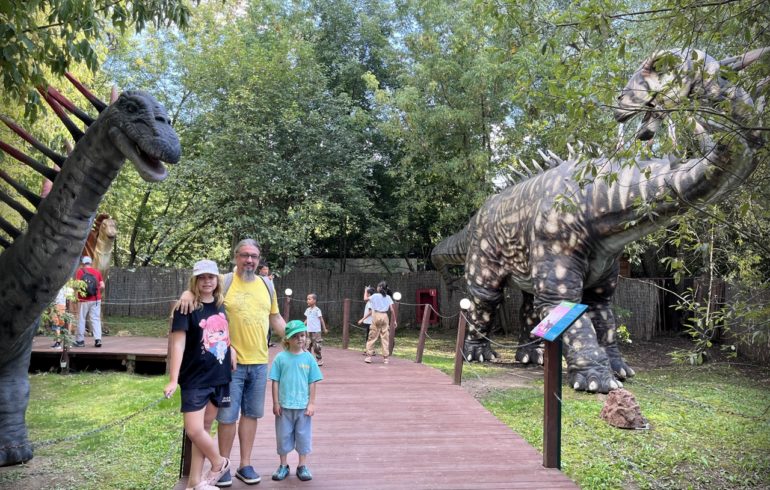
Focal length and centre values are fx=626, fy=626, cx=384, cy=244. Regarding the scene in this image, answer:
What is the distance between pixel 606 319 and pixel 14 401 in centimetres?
661

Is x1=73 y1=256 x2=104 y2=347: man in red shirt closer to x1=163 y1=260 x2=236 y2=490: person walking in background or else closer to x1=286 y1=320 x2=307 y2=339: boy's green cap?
x1=286 y1=320 x2=307 y2=339: boy's green cap

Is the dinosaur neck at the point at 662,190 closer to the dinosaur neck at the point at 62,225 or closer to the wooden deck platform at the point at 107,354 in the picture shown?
the dinosaur neck at the point at 62,225

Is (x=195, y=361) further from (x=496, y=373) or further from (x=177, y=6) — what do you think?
(x=496, y=373)

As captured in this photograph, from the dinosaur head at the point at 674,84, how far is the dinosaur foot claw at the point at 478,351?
17.9ft

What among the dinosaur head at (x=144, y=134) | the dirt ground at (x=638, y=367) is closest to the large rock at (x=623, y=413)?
the dirt ground at (x=638, y=367)

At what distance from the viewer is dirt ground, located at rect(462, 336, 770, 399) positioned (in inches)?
301

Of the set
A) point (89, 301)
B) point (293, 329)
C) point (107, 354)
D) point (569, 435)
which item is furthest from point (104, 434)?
point (89, 301)

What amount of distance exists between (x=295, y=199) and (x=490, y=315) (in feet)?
20.0

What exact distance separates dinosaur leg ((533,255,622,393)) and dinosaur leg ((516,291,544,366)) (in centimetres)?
235

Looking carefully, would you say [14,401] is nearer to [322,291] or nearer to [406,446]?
[406,446]

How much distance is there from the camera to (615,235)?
6.90 m

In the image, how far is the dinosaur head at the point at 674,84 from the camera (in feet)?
9.42

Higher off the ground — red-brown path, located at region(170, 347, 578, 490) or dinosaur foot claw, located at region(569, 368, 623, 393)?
dinosaur foot claw, located at region(569, 368, 623, 393)

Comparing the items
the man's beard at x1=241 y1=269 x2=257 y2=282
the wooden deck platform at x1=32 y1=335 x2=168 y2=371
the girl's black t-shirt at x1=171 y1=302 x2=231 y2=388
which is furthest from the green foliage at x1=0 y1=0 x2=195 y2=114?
the wooden deck platform at x1=32 y1=335 x2=168 y2=371
